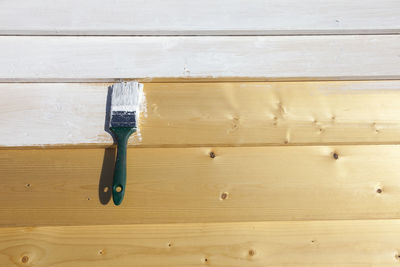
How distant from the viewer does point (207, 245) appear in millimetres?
999

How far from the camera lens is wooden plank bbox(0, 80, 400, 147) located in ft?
3.53


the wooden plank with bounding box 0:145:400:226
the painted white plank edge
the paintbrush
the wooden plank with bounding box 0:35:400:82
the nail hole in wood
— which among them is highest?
the painted white plank edge

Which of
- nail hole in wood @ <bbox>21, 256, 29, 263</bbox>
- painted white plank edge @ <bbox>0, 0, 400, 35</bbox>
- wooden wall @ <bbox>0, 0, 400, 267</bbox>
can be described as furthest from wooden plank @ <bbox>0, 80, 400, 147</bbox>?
nail hole in wood @ <bbox>21, 256, 29, 263</bbox>

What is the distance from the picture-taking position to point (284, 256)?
0.99 metres

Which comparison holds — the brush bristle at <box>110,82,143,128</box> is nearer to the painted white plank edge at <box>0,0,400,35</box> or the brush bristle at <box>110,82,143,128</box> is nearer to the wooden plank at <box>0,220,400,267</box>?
the painted white plank edge at <box>0,0,400,35</box>

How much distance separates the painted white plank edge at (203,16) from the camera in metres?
1.12

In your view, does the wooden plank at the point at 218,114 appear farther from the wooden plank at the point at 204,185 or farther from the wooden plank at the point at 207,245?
the wooden plank at the point at 207,245

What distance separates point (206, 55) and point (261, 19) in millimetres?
244

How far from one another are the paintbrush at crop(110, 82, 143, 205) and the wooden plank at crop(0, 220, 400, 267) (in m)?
0.17

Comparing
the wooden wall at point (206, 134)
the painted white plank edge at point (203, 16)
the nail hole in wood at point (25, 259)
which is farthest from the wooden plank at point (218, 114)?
the nail hole in wood at point (25, 259)

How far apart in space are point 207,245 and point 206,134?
0.37 meters

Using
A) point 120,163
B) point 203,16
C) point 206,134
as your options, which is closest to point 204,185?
point 206,134

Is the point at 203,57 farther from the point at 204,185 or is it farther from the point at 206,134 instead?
the point at 204,185

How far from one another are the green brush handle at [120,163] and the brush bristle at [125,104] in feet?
0.07
